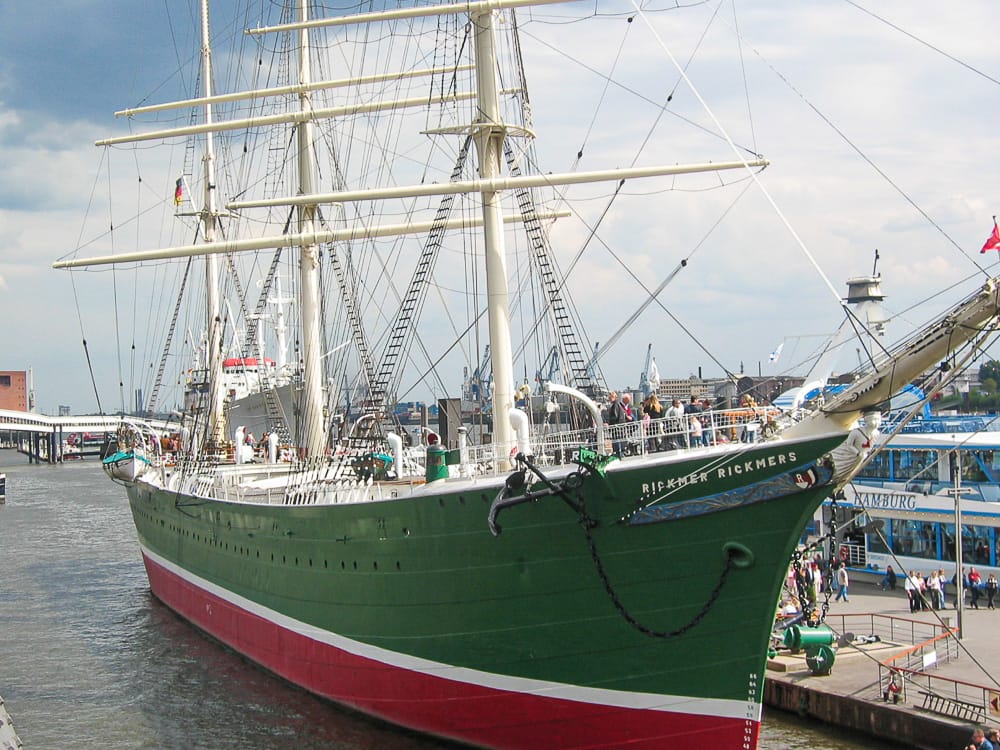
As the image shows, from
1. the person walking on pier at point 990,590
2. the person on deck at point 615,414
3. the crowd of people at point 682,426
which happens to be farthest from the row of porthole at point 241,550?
the person walking on pier at point 990,590

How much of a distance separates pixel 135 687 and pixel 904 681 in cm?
1447

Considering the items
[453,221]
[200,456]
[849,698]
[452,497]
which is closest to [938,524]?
[849,698]

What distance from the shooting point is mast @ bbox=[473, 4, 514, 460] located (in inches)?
669

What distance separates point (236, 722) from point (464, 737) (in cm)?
500

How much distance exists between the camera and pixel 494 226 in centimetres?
1761

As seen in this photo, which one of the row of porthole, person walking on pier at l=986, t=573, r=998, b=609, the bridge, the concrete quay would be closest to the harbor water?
the concrete quay

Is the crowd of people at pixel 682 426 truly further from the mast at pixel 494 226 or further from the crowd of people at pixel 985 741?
the crowd of people at pixel 985 741

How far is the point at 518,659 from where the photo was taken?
45.0 ft

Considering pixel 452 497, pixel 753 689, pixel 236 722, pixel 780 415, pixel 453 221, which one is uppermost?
pixel 453 221

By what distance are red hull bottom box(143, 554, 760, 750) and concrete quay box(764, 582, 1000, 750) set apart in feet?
12.6

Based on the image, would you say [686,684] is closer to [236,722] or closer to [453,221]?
[236,722]

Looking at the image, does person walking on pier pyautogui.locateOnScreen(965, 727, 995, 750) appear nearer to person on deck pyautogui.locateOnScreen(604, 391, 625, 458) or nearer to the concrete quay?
the concrete quay

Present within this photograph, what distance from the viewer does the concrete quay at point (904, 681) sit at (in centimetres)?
1491

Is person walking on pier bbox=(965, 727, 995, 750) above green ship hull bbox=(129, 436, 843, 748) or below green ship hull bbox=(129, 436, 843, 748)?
below
